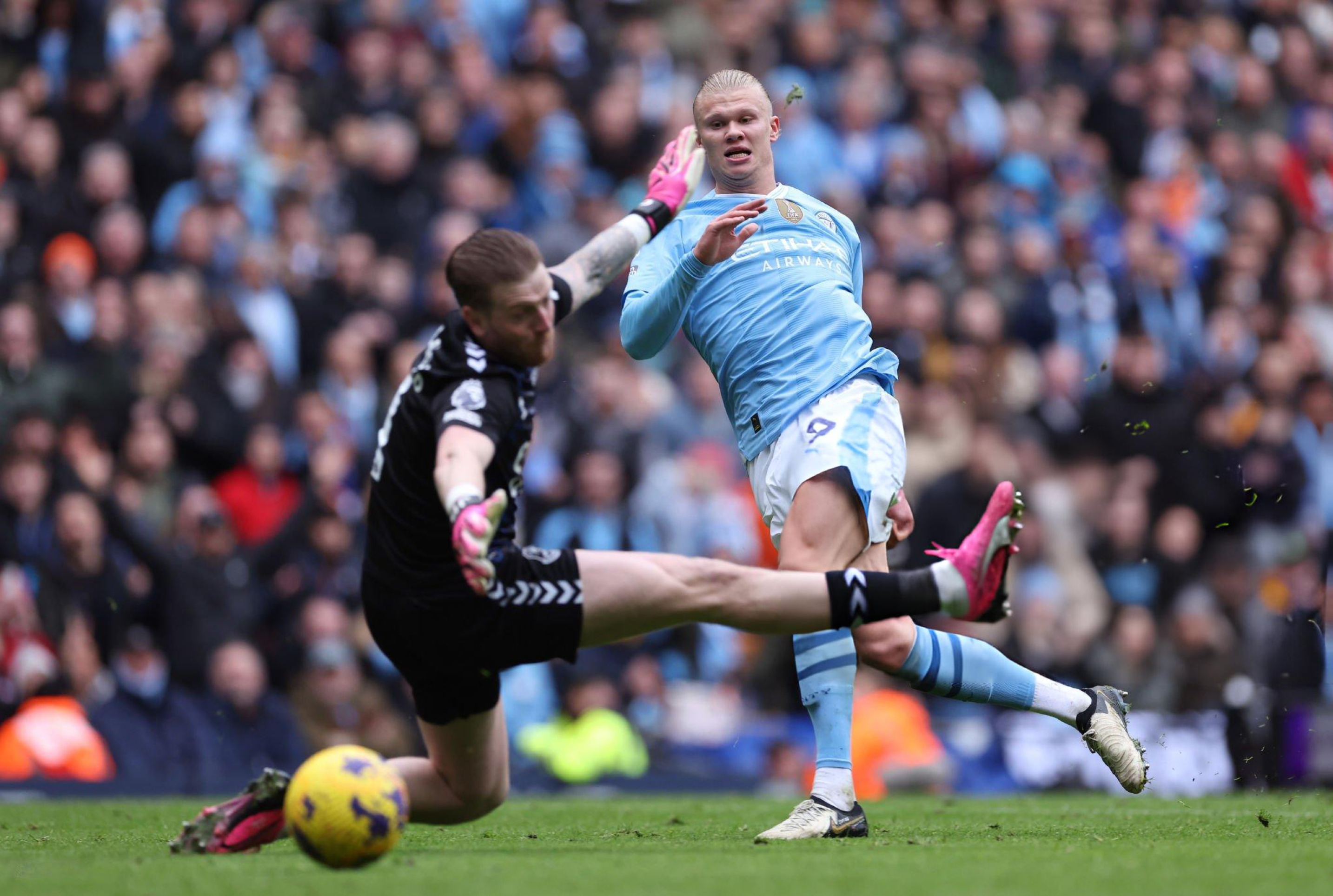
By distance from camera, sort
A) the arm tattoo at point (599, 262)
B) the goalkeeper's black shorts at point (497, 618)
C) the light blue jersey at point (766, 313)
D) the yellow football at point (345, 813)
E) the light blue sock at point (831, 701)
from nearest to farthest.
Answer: the yellow football at point (345, 813) < the goalkeeper's black shorts at point (497, 618) < the arm tattoo at point (599, 262) < the light blue sock at point (831, 701) < the light blue jersey at point (766, 313)

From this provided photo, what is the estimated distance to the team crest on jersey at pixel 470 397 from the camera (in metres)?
5.53

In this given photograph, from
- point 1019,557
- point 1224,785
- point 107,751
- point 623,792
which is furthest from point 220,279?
point 1224,785

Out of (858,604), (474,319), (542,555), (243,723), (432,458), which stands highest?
(474,319)

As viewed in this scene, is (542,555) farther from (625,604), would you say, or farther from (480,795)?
(480,795)

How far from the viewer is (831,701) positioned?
7020 millimetres

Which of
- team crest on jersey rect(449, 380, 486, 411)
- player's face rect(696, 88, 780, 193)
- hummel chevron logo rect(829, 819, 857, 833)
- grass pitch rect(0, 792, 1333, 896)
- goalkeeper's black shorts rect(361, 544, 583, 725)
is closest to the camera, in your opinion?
grass pitch rect(0, 792, 1333, 896)

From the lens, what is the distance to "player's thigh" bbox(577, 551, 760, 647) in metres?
5.70

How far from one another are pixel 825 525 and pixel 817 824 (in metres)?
1.18

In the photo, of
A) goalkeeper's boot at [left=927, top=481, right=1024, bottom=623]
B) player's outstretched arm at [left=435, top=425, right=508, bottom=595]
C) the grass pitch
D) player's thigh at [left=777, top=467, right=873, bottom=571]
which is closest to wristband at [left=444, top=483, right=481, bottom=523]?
player's outstretched arm at [left=435, top=425, right=508, bottom=595]

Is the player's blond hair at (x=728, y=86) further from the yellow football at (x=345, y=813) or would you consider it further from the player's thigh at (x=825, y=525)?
the yellow football at (x=345, y=813)

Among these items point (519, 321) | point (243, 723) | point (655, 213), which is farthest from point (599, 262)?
point (243, 723)

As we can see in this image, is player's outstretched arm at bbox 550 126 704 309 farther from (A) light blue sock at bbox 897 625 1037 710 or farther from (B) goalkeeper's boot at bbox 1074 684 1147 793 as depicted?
(B) goalkeeper's boot at bbox 1074 684 1147 793

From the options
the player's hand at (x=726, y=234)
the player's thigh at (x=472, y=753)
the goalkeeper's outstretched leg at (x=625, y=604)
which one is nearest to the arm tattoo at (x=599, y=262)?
the player's hand at (x=726, y=234)

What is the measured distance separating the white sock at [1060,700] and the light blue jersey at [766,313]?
1.44 meters
